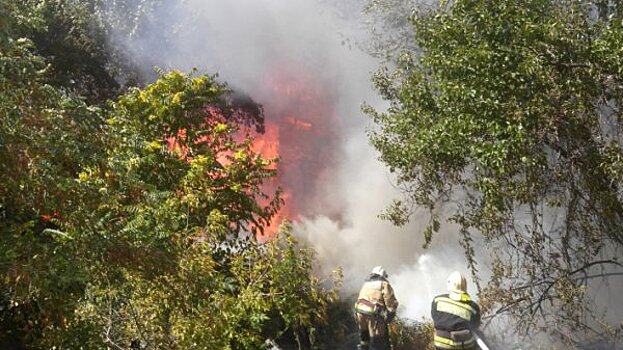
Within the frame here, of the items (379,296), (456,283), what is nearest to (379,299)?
(379,296)

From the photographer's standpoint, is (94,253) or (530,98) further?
(530,98)

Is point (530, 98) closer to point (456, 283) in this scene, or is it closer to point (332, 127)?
point (456, 283)

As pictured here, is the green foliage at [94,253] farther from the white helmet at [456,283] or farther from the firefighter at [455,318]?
the white helmet at [456,283]

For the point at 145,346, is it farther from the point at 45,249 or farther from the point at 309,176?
the point at 309,176

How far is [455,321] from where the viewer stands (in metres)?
6.16

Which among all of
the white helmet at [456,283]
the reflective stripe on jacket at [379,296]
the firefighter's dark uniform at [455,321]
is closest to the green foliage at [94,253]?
the firefighter's dark uniform at [455,321]

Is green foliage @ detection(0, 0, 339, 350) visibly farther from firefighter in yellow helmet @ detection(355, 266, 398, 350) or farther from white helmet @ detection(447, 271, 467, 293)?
firefighter in yellow helmet @ detection(355, 266, 398, 350)

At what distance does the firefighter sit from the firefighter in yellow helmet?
1.71 m

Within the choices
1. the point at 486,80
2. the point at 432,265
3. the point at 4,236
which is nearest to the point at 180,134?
the point at 486,80

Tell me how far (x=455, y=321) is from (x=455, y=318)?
31 millimetres

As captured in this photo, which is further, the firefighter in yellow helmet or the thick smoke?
the thick smoke

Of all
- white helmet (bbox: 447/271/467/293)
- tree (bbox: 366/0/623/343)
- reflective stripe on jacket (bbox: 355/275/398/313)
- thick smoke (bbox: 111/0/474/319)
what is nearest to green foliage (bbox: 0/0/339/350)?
white helmet (bbox: 447/271/467/293)

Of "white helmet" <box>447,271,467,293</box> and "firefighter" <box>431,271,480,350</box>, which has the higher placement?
"white helmet" <box>447,271,467,293</box>

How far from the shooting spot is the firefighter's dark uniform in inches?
242
